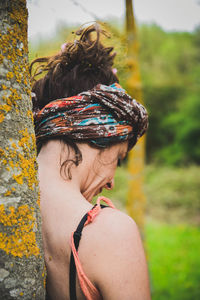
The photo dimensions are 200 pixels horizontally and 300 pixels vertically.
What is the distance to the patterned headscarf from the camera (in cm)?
141

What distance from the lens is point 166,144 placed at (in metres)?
23.4

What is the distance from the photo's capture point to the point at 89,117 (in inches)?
55.9

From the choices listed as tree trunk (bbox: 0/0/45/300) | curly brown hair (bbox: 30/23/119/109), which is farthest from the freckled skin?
curly brown hair (bbox: 30/23/119/109)

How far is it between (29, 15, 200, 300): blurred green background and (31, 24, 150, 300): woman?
0.38m

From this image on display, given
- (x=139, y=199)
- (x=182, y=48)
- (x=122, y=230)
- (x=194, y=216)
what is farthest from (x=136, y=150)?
(x=182, y=48)

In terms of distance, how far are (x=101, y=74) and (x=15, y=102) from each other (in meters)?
0.88

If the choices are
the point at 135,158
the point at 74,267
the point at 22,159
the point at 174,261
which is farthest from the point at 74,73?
the point at 174,261

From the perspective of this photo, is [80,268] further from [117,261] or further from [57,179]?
[57,179]

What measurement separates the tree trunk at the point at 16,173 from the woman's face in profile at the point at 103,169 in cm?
59

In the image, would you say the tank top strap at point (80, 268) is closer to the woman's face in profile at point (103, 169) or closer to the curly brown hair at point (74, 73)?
the woman's face in profile at point (103, 169)

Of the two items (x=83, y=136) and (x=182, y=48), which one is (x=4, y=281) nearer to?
(x=83, y=136)

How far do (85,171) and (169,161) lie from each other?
1961 cm

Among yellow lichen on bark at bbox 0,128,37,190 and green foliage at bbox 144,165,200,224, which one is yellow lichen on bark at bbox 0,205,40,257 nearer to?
yellow lichen on bark at bbox 0,128,37,190

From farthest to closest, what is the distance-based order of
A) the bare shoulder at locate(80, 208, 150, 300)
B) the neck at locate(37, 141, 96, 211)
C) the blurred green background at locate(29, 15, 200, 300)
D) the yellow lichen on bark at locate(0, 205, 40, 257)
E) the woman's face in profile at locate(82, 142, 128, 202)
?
1. the blurred green background at locate(29, 15, 200, 300)
2. the woman's face in profile at locate(82, 142, 128, 202)
3. the neck at locate(37, 141, 96, 211)
4. the bare shoulder at locate(80, 208, 150, 300)
5. the yellow lichen on bark at locate(0, 205, 40, 257)
